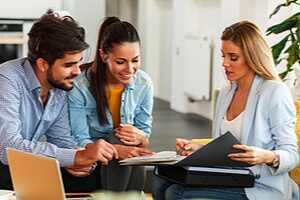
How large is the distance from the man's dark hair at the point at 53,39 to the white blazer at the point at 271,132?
78 centimetres

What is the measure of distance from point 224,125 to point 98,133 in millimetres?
622

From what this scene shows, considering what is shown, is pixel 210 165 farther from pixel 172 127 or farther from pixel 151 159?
pixel 172 127

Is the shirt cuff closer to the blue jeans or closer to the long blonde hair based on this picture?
the blue jeans

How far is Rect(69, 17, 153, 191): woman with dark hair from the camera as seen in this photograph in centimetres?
325

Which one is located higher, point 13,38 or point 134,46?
point 134,46

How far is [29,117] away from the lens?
3.15 meters

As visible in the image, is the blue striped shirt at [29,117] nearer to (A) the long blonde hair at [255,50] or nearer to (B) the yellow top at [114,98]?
(B) the yellow top at [114,98]

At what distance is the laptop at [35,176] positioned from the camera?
207 cm

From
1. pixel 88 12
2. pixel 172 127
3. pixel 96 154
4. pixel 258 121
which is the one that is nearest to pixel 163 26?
pixel 88 12

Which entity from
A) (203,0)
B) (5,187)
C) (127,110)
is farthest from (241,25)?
(203,0)

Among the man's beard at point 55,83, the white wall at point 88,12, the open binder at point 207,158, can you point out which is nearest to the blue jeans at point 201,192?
the open binder at point 207,158

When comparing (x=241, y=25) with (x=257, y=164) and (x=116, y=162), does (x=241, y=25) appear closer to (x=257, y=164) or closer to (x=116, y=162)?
(x=257, y=164)

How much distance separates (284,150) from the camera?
116 inches

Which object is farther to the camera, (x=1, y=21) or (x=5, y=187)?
(x=1, y=21)
